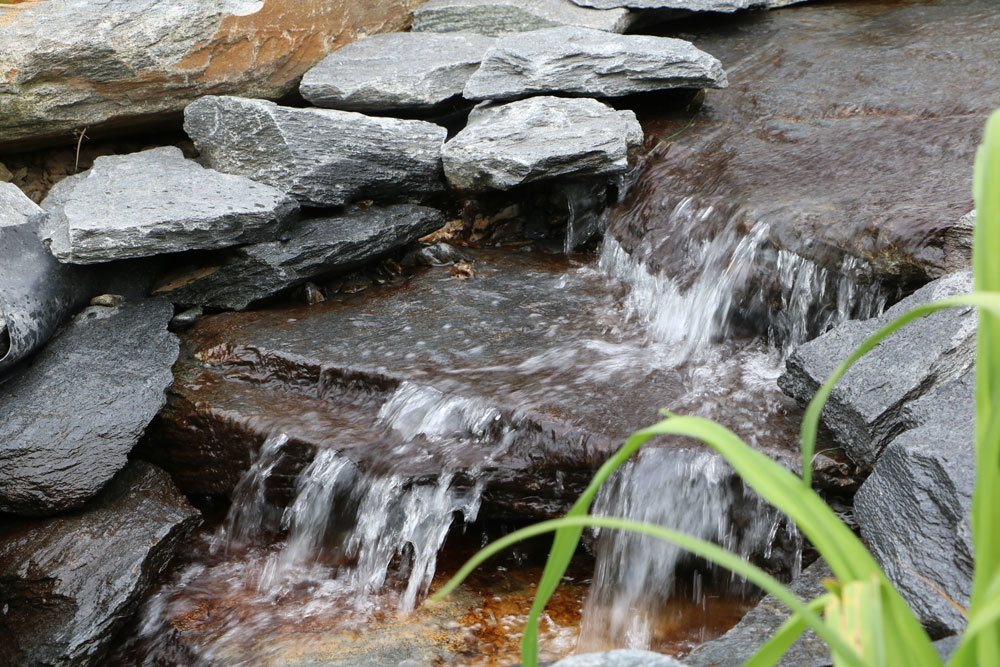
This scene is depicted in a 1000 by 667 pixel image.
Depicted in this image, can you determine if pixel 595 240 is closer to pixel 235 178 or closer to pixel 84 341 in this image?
pixel 235 178

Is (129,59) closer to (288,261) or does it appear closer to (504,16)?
(288,261)

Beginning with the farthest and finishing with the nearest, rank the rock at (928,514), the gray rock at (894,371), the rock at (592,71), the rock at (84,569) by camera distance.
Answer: the rock at (592,71), the rock at (84,569), the gray rock at (894,371), the rock at (928,514)

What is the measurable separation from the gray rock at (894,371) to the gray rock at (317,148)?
7.58 feet

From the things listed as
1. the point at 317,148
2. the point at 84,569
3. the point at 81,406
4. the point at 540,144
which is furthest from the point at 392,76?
the point at 84,569

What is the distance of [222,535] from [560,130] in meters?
2.31

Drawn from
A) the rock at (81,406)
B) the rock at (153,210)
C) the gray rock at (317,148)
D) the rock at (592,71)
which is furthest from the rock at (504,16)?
the rock at (81,406)

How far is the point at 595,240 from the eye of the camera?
473 centimetres

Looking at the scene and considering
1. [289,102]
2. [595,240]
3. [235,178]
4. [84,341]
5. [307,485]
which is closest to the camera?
[307,485]

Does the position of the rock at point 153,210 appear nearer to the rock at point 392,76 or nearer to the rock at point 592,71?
the rock at point 392,76

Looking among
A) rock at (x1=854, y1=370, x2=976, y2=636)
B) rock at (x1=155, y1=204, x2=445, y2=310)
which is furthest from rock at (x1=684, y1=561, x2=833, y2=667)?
rock at (x1=155, y1=204, x2=445, y2=310)

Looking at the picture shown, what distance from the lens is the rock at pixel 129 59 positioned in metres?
4.29

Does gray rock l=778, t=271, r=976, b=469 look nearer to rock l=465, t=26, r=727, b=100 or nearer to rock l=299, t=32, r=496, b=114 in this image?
rock l=465, t=26, r=727, b=100

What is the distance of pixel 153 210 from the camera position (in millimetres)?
3963

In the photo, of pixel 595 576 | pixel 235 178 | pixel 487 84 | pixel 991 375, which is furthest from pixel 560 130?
pixel 991 375
